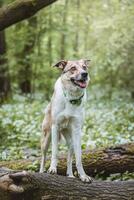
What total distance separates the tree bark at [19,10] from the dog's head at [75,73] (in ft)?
9.91

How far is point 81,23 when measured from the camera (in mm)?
31938

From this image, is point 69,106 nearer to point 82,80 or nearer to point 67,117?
point 67,117

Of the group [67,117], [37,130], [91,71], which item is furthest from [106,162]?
[91,71]

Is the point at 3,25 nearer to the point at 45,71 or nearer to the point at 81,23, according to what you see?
the point at 45,71

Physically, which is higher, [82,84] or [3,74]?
[3,74]

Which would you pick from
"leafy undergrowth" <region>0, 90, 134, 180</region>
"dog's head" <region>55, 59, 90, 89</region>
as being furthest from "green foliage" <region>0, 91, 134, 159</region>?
"dog's head" <region>55, 59, 90, 89</region>

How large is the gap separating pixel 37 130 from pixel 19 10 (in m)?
4.81

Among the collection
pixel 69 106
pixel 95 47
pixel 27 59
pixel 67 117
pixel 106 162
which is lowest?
pixel 106 162

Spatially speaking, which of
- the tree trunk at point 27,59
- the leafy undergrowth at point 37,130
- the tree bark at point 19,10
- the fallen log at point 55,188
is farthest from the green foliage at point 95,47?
the fallen log at point 55,188

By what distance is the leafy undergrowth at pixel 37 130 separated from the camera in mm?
10953

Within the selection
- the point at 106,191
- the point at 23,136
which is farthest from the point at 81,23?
the point at 106,191

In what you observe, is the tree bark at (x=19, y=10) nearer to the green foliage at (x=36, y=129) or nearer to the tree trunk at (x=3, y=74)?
the green foliage at (x=36, y=129)

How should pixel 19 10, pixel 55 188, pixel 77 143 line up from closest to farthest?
pixel 55 188 → pixel 77 143 → pixel 19 10

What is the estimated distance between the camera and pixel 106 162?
27.8ft
